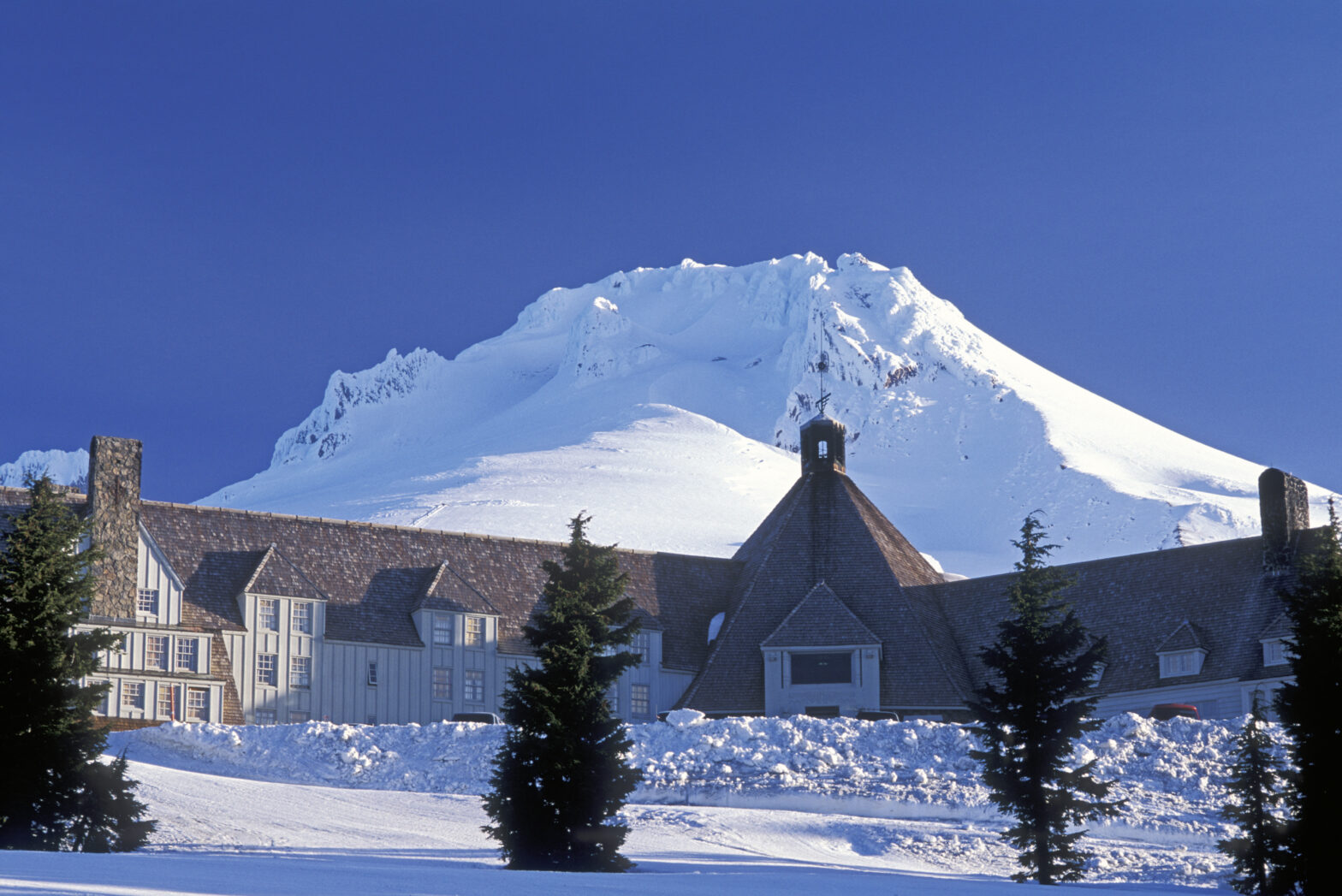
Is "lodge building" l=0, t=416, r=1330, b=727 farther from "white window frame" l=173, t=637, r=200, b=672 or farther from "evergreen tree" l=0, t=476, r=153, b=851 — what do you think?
"evergreen tree" l=0, t=476, r=153, b=851

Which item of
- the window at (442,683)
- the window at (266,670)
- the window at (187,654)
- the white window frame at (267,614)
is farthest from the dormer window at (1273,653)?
the window at (187,654)

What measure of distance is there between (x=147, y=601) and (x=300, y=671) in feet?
18.5

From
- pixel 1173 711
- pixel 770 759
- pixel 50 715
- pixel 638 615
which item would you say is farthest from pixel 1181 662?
pixel 50 715

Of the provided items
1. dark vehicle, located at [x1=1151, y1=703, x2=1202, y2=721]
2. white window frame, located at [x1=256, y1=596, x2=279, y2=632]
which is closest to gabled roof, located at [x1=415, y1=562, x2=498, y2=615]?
white window frame, located at [x1=256, y1=596, x2=279, y2=632]

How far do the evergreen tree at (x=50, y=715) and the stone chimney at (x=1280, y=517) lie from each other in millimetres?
41657

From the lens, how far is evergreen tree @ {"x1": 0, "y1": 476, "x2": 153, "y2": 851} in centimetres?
3291

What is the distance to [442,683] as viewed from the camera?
210 feet

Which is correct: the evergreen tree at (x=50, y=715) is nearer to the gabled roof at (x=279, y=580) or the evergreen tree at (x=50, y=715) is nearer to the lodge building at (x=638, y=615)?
the lodge building at (x=638, y=615)

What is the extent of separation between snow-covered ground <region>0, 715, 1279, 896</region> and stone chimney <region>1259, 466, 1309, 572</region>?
12.6 metres

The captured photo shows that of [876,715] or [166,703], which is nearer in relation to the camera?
[166,703]

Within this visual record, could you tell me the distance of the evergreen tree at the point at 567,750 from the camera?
34.1m

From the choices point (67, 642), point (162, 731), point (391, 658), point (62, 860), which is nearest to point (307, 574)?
point (391, 658)

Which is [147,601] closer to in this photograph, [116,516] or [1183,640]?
[116,516]

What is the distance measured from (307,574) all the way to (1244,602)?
32.7m
